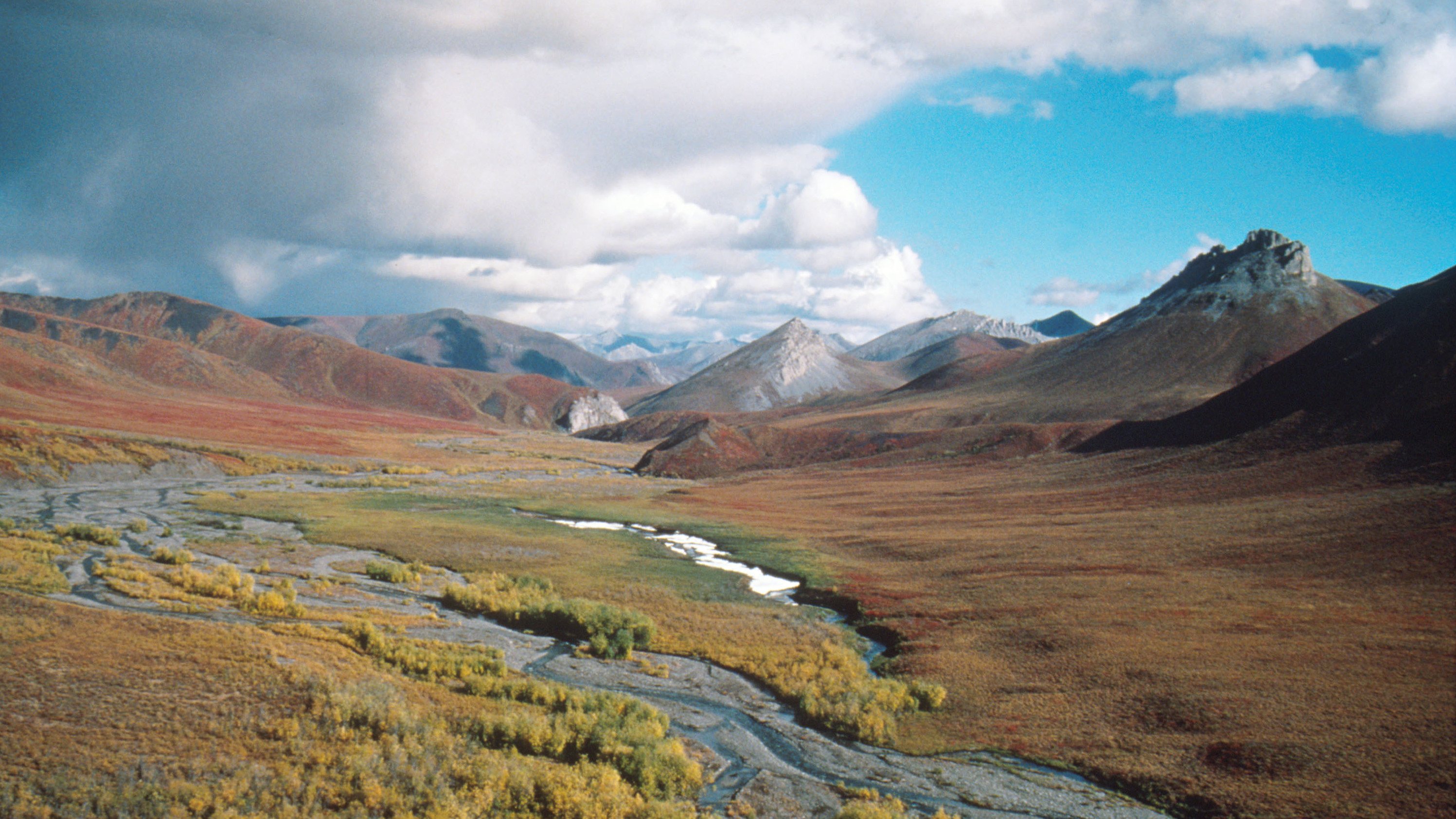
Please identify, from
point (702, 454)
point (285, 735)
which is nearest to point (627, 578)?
point (285, 735)

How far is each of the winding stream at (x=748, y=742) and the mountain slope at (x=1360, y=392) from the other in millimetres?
53569

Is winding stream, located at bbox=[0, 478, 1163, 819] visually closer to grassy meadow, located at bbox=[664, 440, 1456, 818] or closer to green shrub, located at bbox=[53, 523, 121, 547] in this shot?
green shrub, located at bbox=[53, 523, 121, 547]

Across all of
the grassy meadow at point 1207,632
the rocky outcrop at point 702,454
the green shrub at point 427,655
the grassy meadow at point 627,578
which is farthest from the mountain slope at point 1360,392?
the green shrub at point 427,655

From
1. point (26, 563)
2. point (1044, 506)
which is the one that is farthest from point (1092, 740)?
point (1044, 506)

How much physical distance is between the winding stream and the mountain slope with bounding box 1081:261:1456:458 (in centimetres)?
5357

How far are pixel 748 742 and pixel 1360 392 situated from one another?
80.0 metres

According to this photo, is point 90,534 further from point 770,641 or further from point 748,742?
point 748,742

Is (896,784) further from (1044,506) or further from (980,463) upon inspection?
(980,463)

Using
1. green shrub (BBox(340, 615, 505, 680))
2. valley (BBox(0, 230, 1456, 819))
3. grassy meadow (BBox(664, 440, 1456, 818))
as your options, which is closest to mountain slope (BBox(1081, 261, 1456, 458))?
valley (BBox(0, 230, 1456, 819))

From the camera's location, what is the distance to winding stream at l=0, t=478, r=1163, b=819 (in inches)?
851

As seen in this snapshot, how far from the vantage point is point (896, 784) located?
2281cm

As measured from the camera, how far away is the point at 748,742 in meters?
25.6

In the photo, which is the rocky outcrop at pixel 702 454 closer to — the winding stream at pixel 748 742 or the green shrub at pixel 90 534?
the winding stream at pixel 748 742

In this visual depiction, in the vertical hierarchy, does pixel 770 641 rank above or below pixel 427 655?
below
